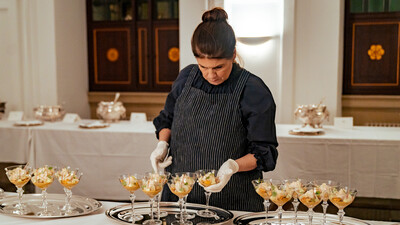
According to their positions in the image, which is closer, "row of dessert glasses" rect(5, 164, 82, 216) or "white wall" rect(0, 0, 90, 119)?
"row of dessert glasses" rect(5, 164, 82, 216)

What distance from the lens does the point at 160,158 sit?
2299 millimetres

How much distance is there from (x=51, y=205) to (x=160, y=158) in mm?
568

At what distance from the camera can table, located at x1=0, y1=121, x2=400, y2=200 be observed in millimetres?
3626

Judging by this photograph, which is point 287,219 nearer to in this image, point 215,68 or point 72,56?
point 215,68

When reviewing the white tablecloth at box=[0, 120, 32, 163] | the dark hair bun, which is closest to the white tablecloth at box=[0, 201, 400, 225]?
the dark hair bun

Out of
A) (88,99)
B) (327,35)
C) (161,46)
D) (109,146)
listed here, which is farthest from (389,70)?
(88,99)

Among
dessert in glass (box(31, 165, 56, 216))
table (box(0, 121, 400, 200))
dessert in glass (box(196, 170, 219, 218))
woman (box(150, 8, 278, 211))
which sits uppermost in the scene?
woman (box(150, 8, 278, 211))

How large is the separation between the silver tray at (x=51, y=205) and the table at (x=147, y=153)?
185cm

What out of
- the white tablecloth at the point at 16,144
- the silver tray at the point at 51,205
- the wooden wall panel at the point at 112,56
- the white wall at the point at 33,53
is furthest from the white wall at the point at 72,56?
the silver tray at the point at 51,205

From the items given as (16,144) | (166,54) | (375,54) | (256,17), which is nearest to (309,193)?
(16,144)

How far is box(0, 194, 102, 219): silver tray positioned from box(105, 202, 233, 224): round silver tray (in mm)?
112

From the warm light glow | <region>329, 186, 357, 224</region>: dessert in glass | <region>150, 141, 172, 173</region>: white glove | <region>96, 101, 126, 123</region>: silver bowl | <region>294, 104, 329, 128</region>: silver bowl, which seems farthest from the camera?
the warm light glow

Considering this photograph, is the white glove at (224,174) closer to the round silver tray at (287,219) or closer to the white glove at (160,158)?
the round silver tray at (287,219)

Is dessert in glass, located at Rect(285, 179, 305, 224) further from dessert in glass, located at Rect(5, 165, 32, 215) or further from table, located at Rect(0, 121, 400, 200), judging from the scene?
table, located at Rect(0, 121, 400, 200)
